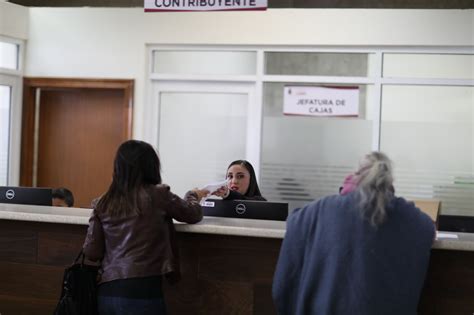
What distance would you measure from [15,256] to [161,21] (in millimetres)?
3481

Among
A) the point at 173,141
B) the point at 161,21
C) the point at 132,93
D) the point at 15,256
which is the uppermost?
the point at 161,21

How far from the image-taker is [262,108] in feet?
20.6

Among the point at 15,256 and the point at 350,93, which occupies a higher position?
the point at 350,93

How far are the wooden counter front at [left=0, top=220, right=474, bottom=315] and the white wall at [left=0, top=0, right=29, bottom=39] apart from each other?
356 centimetres

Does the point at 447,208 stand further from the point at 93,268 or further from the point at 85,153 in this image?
the point at 93,268

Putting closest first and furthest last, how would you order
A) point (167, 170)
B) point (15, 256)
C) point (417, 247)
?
point (417, 247) → point (15, 256) → point (167, 170)

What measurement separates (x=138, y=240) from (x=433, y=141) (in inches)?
158

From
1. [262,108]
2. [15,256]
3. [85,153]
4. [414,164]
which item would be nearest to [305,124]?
[262,108]

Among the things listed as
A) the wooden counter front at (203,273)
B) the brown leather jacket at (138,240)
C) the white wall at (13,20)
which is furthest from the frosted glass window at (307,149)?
the brown leather jacket at (138,240)

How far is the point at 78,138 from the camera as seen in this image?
6.77 metres

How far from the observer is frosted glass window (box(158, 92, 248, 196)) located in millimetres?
6359

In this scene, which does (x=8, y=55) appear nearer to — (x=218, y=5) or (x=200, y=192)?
(x=218, y=5)

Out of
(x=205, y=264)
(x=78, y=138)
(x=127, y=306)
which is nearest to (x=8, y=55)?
(x=78, y=138)

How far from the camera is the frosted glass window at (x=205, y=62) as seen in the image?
20.6 feet
